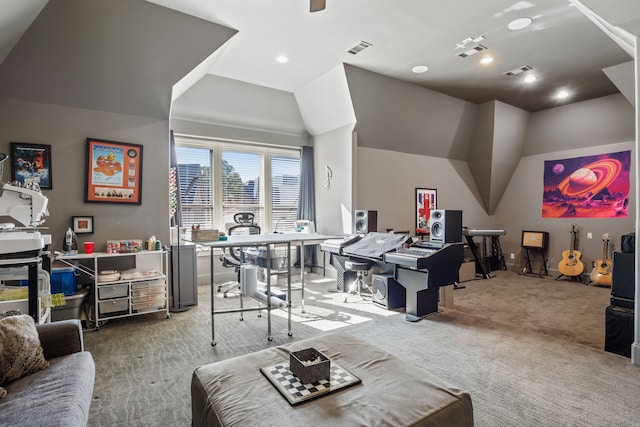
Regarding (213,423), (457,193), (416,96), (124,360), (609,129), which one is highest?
(416,96)

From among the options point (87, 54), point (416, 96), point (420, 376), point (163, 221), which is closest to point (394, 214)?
point (416, 96)

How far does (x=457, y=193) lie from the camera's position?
6.95 metres

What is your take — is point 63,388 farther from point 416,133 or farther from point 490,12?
point 416,133

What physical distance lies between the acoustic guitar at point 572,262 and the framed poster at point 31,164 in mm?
8083

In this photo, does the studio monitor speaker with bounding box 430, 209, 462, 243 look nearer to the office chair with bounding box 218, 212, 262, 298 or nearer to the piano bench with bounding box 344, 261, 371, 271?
the piano bench with bounding box 344, 261, 371, 271

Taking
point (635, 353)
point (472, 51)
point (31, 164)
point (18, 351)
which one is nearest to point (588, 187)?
point (472, 51)

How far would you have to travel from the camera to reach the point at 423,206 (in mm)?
6414

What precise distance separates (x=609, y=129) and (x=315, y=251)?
5.86 metres

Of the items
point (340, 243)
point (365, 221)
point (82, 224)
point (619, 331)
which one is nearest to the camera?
point (619, 331)

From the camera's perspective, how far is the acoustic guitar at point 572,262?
583 centimetres

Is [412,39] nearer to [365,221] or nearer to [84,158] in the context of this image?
[365,221]

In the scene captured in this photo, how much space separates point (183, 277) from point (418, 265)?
3.00 metres

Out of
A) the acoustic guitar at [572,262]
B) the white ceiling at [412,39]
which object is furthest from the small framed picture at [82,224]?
the acoustic guitar at [572,262]

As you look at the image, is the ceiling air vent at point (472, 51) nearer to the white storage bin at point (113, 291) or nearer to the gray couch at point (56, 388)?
the gray couch at point (56, 388)
